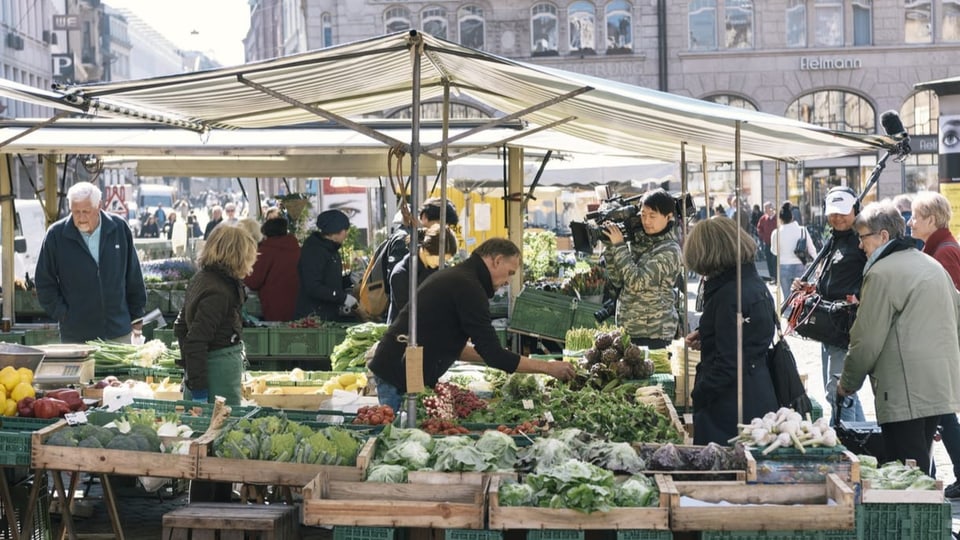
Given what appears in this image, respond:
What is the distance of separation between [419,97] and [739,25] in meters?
36.7

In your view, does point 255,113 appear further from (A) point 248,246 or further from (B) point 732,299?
(B) point 732,299

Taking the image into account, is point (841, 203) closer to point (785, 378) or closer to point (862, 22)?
point (785, 378)

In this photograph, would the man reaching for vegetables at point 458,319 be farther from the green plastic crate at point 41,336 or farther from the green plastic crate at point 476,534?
the green plastic crate at point 41,336

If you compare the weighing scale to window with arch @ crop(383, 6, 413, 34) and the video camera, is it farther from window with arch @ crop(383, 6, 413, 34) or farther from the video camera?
window with arch @ crop(383, 6, 413, 34)

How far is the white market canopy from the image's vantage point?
6.05 meters

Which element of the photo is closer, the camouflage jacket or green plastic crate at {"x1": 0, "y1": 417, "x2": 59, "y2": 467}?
green plastic crate at {"x1": 0, "y1": 417, "x2": 59, "y2": 467}

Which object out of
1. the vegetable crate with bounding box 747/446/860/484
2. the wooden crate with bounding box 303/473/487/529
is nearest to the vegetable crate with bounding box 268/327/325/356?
the wooden crate with bounding box 303/473/487/529

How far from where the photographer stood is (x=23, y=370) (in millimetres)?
7273

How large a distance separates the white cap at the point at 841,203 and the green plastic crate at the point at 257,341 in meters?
5.44

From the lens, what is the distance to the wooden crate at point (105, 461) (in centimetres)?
615

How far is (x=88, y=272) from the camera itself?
9.35 meters

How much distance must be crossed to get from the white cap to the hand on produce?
140 cm

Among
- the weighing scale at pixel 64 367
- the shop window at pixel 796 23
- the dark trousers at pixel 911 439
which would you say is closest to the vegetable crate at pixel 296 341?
the weighing scale at pixel 64 367

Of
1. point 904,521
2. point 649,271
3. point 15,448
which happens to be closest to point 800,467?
point 904,521
